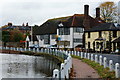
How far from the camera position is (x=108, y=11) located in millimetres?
56750

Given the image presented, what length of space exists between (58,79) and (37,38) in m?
56.0

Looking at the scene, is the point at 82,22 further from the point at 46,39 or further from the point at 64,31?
Result: the point at 46,39

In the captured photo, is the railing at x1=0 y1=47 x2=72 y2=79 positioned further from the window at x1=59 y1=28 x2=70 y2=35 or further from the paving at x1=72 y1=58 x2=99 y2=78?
the window at x1=59 y1=28 x2=70 y2=35

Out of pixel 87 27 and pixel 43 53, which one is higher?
pixel 87 27

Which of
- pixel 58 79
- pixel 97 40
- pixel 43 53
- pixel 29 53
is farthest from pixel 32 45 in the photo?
pixel 58 79

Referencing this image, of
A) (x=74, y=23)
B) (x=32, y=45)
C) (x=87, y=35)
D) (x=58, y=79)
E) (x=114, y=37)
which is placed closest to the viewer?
(x=58, y=79)

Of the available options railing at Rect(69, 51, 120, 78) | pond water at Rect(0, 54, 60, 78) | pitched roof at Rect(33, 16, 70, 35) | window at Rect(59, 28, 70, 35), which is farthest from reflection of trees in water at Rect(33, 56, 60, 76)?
pitched roof at Rect(33, 16, 70, 35)

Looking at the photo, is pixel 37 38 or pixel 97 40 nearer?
pixel 97 40

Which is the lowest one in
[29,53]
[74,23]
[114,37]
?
[29,53]

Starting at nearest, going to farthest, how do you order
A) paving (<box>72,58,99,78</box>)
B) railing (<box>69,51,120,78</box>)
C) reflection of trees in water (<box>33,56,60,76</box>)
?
railing (<box>69,51,120,78</box>) → paving (<box>72,58,99,78</box>) → reflection of trees in water (<box>33,56,60,76</box>)

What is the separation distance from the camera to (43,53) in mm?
44688

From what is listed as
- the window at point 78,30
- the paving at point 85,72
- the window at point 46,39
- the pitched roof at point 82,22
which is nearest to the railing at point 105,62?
the paving at point 85,72

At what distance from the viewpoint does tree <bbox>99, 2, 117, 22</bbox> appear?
5591cm

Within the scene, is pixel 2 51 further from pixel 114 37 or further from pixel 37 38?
pixel 114 37
